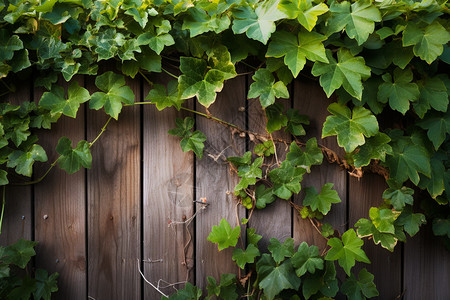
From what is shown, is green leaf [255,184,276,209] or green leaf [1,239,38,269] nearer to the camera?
green leaf [1,239,38,269]

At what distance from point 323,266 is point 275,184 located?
0.33 meters

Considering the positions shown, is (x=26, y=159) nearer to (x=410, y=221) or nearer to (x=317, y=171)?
(x=317, y=171)

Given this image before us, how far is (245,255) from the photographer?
5.15ft

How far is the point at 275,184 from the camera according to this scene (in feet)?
5.20

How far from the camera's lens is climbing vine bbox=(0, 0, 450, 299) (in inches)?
57.1

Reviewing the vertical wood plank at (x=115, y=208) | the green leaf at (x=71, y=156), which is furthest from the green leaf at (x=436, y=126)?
the green leaf at (x=71, y=156)

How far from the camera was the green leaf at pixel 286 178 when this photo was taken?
5.10ft

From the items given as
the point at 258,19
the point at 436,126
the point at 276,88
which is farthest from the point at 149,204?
the point at 436,126

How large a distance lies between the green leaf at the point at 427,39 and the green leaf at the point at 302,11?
1.00ft

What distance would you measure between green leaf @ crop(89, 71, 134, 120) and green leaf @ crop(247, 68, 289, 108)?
42 cm

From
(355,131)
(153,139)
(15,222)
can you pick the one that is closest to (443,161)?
(355,131)

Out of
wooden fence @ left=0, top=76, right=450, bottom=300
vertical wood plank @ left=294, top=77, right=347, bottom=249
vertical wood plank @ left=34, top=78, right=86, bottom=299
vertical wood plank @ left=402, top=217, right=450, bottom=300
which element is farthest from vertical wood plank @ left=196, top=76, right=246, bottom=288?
vertical wood plank @ left=402, top=217, right=450, bottom=300

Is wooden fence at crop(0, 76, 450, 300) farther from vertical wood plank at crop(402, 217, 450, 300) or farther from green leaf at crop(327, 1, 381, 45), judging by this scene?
green leaf at crop(327, 1, 381, 45)

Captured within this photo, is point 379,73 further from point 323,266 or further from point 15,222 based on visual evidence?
point 15,222
